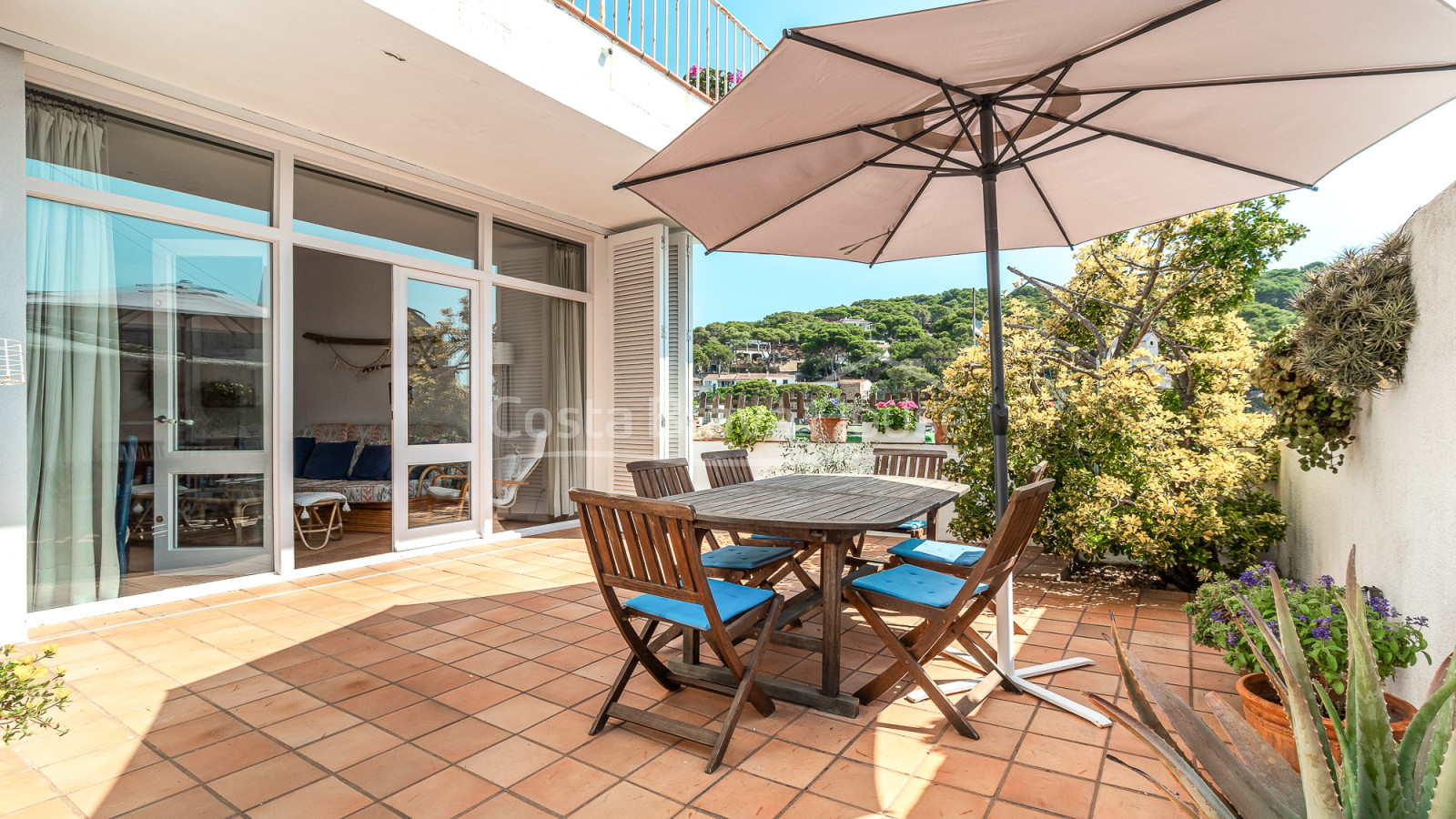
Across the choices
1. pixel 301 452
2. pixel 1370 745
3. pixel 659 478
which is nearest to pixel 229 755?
pixel 659 478

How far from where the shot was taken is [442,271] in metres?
5.38

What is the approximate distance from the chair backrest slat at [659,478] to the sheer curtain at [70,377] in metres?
2.85

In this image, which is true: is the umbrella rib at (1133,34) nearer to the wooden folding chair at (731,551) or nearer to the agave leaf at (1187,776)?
the agave leaf at (1187,776)

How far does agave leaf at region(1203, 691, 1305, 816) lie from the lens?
100 centimetres

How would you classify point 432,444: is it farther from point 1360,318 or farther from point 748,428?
point 1360,318

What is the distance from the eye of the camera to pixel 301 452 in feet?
22.5

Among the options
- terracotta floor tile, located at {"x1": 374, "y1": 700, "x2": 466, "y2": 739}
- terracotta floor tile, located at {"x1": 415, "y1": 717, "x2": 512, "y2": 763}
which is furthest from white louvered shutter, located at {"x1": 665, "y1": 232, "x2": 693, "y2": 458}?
terracotta floor tile, located at {"x1": 415, "y1": 717, "x2": 512, "y2": 763}

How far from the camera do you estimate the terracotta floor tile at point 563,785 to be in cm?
191

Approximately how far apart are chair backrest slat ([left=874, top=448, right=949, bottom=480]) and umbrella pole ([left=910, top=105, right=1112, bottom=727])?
6.35 ft

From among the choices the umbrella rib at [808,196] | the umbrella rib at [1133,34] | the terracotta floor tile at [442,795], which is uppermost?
the umbrella rib at [1133,34]

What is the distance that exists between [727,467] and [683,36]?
338 cm

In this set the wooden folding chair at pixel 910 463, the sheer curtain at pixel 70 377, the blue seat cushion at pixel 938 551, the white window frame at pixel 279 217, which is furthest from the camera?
the wooden folding chair at pixel 910 463

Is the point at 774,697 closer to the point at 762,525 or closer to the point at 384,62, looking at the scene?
the point at 762,525

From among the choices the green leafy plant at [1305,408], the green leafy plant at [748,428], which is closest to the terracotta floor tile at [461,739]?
the green leafy plant at [1305,408]
